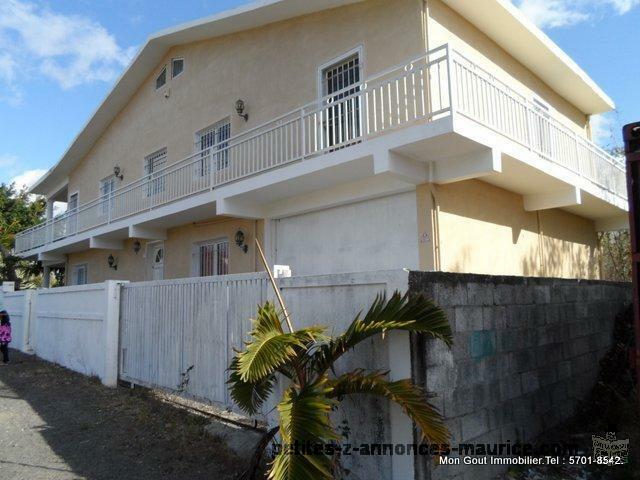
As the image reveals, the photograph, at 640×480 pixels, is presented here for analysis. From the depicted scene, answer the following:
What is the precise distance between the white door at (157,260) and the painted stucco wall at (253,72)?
269 cm

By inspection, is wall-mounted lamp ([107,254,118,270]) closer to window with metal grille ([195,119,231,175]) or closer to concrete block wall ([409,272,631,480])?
window with metal grille ([195,119,231,175])

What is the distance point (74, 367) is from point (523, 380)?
8.36m


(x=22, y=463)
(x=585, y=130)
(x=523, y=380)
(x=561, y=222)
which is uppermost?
(x=585, y=130)

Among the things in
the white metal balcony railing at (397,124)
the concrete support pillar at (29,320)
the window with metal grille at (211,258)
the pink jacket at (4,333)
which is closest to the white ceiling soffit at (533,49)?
the white metal balcony railing at (397,124)

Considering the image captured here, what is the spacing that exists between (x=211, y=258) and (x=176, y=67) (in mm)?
6432

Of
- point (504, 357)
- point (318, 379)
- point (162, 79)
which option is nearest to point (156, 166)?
point (162, 79)

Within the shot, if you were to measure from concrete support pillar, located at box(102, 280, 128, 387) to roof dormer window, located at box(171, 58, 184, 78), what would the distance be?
8.75 metres

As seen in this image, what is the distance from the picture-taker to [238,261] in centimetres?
1138

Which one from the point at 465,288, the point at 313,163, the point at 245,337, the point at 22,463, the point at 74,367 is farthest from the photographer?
the point at 74,367

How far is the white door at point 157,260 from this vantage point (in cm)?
1459

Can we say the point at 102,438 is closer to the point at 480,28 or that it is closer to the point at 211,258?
the point at 211,258

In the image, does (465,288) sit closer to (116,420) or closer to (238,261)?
(116,420)

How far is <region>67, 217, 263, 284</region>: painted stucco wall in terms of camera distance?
36.6 feet

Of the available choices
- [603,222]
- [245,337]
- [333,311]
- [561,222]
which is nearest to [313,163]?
[245,337]
